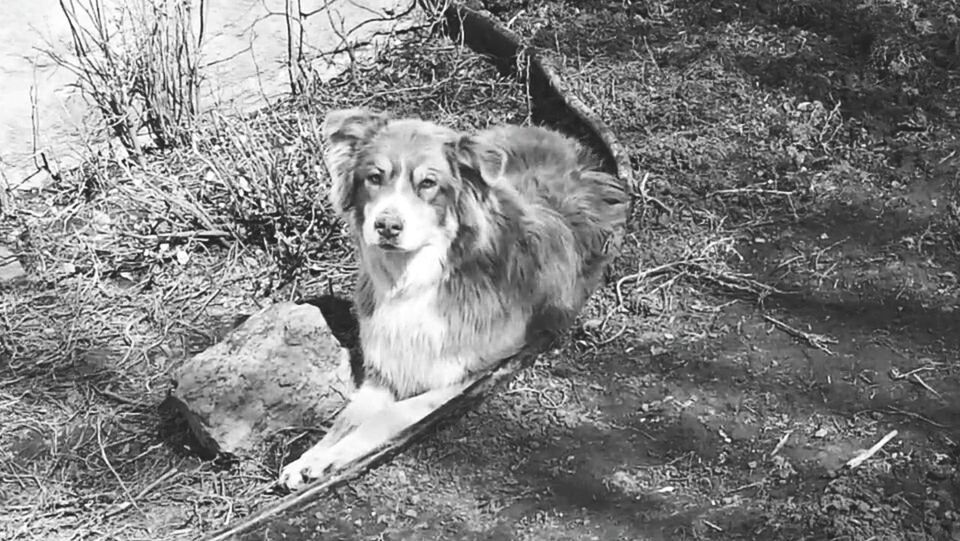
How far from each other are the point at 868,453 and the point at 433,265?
1.55 metres

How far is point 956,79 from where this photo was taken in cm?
548

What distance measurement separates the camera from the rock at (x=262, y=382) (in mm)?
3879

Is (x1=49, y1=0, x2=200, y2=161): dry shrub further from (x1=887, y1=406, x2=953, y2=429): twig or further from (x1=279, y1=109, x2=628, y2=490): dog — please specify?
(x1=887, y1=406, x2=953, y2=429): twig

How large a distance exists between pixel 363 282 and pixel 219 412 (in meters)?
0.70

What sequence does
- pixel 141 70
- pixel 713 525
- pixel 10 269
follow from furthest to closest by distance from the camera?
pixel 141 70
pixel 10 269
pixel 713 525

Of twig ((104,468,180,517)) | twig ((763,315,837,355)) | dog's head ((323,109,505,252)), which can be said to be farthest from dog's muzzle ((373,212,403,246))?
twig ((763,315,837,355))

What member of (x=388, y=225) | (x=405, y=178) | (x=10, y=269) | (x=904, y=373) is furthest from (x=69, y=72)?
(x=904, y=373)

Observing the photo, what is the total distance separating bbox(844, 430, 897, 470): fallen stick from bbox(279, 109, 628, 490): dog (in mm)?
1204

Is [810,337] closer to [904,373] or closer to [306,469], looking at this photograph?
[904,373]

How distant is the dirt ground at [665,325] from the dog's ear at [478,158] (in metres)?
0.81

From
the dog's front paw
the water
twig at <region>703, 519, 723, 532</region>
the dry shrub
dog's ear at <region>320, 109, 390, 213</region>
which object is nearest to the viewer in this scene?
twig at <region>703, 519, 723, 532</region>

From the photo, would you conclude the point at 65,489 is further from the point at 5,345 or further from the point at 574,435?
the point at 574,435

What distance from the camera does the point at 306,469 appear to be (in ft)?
12.5

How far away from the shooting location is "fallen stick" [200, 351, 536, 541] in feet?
12.0
